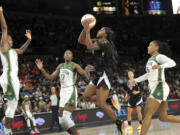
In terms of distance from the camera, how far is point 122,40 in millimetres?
30297

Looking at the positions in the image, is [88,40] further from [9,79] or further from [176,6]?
[176,6]

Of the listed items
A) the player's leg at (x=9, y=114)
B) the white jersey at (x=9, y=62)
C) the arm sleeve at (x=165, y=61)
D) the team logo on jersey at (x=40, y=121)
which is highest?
the white jersey at (x=9, y=62)

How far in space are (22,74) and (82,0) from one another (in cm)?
761

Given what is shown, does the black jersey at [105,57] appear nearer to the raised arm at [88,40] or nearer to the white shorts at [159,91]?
the raised arm at [88,40]

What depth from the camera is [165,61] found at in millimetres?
7074

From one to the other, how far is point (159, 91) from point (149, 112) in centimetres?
51

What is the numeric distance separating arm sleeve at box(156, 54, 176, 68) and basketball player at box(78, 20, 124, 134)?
0.92 metres

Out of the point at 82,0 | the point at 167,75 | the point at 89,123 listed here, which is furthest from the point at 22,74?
the point at 167,75

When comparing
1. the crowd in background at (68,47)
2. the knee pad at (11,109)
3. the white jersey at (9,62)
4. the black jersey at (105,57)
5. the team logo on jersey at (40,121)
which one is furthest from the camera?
the crowd in background at (68,47)

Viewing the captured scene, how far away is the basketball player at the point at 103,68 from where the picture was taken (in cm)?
689

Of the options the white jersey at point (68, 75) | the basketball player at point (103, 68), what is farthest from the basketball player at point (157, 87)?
the white jersey at point (68, 75)

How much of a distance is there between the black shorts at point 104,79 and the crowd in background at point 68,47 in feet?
31.3

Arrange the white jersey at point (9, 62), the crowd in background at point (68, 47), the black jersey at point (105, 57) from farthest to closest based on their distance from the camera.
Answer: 1. the crowd in background at point (68, 47)
2. the black jersey at point (105, 57)
3. the white jersey at point (9, 62)

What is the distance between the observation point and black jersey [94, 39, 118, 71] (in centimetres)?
696
